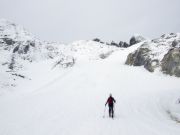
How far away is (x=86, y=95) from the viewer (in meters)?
27.9

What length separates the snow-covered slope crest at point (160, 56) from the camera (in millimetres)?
33519

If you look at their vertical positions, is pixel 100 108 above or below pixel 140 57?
below

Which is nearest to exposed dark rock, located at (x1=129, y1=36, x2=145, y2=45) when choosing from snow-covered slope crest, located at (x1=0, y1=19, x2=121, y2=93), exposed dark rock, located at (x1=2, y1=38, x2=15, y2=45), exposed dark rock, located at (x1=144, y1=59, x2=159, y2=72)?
snow-covered slope crest, located at (x1=0, y1=19, x2=121, y2=93)

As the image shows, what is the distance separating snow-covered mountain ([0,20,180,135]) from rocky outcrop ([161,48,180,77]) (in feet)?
0.61

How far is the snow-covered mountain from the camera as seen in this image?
13.3 metres

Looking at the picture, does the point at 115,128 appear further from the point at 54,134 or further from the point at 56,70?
the point at 56,70

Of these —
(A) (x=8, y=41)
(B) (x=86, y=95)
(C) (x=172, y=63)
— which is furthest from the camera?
(A) (x=8, y=41)

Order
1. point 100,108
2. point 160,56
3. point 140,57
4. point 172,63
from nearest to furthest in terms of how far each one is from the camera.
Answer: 1. point 100,108
2. point 172,63
3. point 160,56
4. point 140,57

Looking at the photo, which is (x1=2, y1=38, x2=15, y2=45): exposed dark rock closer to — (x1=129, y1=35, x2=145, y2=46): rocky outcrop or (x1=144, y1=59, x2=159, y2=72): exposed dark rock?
(x1=129, y1=35, x2=145, y2=46): rocky outcrop

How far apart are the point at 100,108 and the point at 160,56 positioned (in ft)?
76.5

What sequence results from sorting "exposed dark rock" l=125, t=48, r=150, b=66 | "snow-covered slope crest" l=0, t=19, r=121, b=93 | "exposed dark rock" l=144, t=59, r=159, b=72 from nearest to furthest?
"exposed dark rock" l=144, t=59, r=159, b=72
"exposed dark rock" l=125, t=48, r=150, b=66
"snow-covered slope crest" l=0, t=19, r=121, b=93

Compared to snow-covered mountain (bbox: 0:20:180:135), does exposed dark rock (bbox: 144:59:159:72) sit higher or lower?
higher

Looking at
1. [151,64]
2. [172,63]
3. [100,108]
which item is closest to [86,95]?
[100,108]

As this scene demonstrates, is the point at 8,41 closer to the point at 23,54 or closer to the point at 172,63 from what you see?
the point at 23,54
